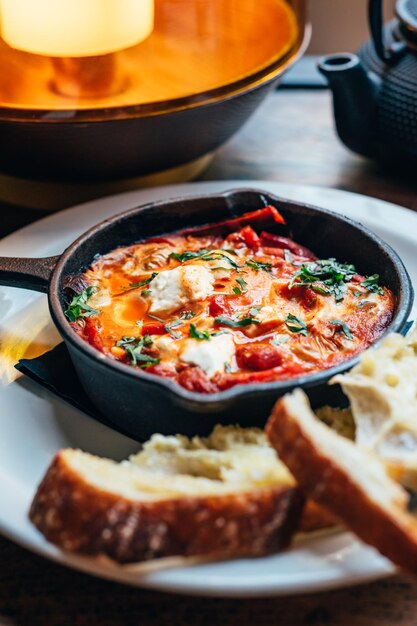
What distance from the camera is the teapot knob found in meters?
3.95

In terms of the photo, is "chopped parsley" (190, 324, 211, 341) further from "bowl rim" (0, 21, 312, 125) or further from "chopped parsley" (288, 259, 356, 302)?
"bowl rim" (0, 21, 312, 125)

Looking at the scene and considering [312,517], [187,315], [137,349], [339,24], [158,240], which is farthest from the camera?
[339,24]

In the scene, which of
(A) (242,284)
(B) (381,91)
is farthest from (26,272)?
(B) (381,91)

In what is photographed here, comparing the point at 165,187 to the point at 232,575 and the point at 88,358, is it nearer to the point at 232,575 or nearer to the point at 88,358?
the point at 88,358

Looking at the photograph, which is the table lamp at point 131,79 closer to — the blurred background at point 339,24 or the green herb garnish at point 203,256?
the green herb garnish at point 203,256

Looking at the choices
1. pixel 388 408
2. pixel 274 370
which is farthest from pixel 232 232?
pixel 388 408

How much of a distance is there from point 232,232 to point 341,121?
1140 millimetres

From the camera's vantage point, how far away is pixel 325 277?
2.97 metres

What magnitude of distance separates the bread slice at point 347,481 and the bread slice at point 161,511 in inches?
2.9

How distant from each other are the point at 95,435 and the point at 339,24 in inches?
195

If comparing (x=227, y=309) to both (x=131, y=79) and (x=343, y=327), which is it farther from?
(x=131, y=79)

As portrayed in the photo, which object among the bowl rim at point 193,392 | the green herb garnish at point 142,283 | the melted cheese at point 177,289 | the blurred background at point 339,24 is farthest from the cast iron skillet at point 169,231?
the blurred background at point 339,24

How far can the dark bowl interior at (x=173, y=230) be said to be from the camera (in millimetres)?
2320

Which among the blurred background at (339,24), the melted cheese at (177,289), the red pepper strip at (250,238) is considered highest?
the melted cheese at (177,289)
